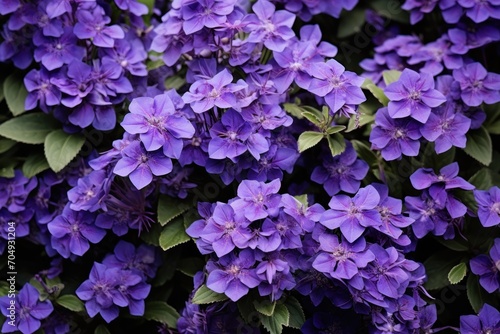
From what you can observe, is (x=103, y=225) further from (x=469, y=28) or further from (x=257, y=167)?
(x=469, y=28)

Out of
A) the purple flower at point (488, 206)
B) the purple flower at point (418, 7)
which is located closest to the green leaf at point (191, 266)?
Answer: the purple flower at point (488, 206)

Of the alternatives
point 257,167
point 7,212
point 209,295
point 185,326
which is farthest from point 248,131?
point 7,212

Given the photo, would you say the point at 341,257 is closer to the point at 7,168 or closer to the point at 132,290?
the point at 132,290

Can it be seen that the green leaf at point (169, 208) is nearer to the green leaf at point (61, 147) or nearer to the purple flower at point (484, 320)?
the green leaf at point (61, 147)

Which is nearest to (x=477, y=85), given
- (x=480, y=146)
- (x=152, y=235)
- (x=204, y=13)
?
(x=480, y=146)

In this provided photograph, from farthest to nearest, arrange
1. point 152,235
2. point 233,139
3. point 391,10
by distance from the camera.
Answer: point 391,10 < point 152,235 < point 233,139

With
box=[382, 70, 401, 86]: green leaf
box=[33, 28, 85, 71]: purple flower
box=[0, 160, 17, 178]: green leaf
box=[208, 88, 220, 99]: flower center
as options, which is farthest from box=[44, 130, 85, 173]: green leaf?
box=[382, 70, 401, 86]: green leaf
